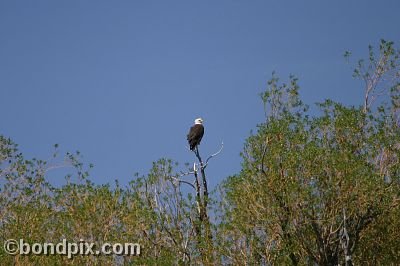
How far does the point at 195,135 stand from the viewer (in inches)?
1390

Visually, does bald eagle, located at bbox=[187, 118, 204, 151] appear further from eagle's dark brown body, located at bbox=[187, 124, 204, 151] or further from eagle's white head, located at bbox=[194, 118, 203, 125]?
eagle's white head, located at bbox=[194, 118, 203, 125]

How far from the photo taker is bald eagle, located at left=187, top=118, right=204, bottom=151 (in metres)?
34.6

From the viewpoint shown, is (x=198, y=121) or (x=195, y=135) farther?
(x=198, y=121)

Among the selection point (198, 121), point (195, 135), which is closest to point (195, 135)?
point (195, 135)

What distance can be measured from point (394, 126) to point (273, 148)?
560cm

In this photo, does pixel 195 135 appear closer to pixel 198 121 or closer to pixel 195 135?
pixel 195 135

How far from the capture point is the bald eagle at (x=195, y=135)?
34.6 m

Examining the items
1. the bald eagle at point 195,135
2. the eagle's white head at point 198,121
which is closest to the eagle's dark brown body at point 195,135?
the bald eagle at point 195,135

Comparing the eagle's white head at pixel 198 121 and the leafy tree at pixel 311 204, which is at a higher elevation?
the eagle's white head at pixel 198 121

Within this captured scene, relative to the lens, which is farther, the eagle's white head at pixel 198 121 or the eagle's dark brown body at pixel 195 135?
the eagle's white head at pixel 198 121

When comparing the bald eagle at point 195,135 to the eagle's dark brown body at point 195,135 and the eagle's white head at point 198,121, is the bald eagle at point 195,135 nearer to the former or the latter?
the eagle's dark brown body at point 195,135

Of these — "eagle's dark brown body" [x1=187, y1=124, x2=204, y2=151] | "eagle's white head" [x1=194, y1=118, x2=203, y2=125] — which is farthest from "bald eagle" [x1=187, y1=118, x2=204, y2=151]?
"eagle's white head" [x1=194, y1=118, x2=203, y2=125]

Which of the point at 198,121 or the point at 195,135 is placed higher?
the point at 198,121

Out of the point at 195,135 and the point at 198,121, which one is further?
the point at 198,121
